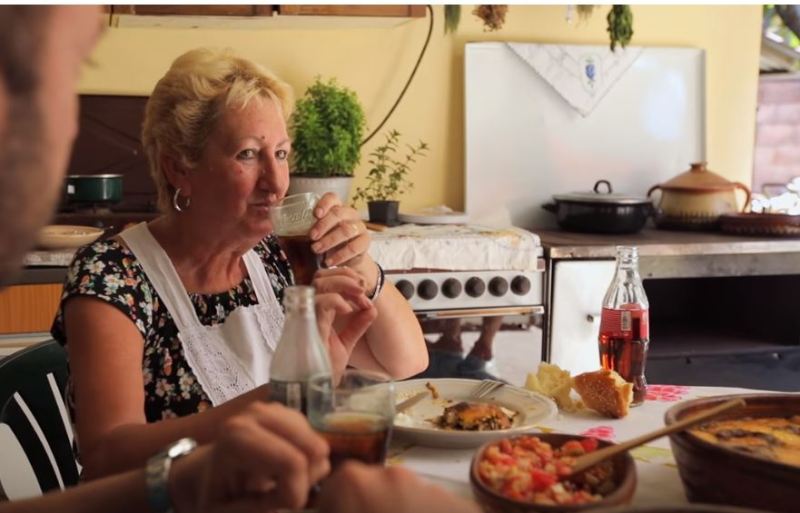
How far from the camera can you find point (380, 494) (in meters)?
0.69

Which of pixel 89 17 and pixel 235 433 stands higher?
pixel 89 17

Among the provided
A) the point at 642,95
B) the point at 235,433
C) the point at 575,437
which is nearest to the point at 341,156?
the point at 642,95

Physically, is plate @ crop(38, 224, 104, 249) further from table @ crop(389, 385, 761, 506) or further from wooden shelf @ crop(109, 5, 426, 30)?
table @ crop(389, 385, 761, 506)

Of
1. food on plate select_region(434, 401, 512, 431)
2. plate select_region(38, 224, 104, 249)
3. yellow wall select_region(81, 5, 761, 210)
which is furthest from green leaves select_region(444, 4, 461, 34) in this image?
food on plate select_region(434, 401, 512, 431)

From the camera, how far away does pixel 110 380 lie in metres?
1.23

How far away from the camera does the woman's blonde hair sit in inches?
58.9

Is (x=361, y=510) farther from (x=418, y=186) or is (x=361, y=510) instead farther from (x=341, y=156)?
(x=418, y=186)

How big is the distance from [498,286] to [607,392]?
4.67 feet

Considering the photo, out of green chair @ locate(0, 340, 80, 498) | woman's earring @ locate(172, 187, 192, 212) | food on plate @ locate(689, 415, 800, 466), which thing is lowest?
green chair @ locate(0, 340, 80, 498)

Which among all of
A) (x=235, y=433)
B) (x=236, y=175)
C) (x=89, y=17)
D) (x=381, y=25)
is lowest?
(x=235, y=433)

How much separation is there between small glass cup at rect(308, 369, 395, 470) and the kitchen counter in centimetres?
191

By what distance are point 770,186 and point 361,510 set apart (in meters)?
3.67

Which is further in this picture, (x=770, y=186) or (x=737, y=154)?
(x=770, y=186)

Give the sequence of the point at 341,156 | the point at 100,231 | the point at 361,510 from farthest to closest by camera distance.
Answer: the point at 341,156 < the point at 100,231 < the point at 361,510
